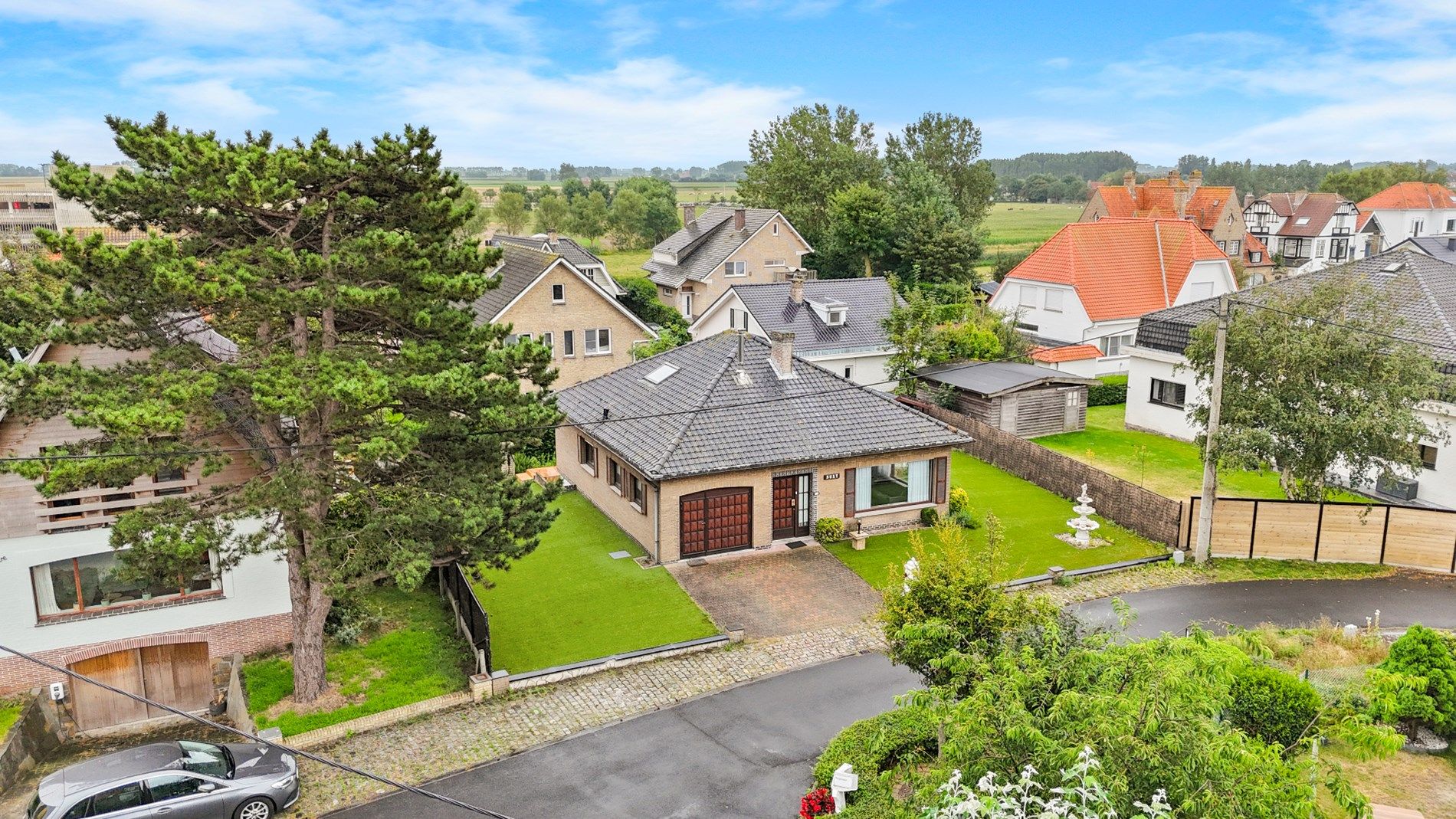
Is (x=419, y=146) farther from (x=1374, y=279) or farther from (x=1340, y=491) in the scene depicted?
(x=1374, y=279)

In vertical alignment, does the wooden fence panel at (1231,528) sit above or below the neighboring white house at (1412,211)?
below

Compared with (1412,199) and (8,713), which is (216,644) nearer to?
(8,713)

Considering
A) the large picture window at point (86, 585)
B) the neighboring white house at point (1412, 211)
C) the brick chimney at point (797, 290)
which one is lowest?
the large picture window at point (86, 585)

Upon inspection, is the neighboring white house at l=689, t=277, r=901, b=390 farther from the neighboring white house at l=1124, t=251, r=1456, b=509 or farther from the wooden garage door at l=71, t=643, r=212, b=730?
the wooden garage door at l=71, t=643, r=212, b=730

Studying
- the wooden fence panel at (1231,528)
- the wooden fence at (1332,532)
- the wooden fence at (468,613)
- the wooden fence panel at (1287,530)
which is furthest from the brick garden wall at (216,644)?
the wooden fence panel at (1287,530)

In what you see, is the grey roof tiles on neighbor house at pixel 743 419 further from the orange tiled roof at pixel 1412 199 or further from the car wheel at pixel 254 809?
the orange tiled roof at pixel 1412 199

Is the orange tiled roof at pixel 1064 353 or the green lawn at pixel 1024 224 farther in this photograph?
the green lawn at pixel 1024 224

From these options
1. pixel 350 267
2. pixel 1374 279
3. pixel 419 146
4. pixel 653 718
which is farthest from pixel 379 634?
pixel 1374 279
